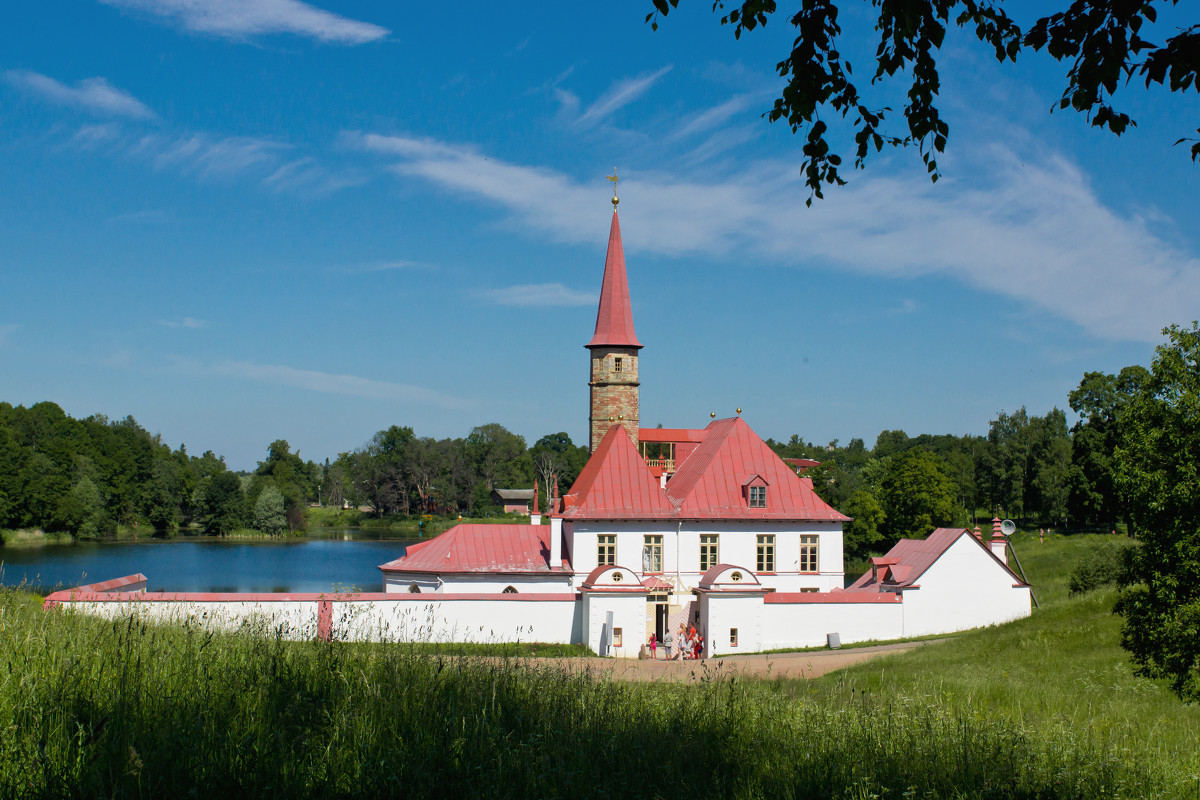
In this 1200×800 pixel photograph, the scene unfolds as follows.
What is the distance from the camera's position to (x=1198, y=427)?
12227 mm

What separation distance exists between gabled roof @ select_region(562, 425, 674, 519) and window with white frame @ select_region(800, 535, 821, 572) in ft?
16.6

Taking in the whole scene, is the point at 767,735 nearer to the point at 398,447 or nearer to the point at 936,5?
the point at 936,5

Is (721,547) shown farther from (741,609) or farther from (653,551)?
(741,609)

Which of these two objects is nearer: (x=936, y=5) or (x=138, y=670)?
(x=138, y=670)

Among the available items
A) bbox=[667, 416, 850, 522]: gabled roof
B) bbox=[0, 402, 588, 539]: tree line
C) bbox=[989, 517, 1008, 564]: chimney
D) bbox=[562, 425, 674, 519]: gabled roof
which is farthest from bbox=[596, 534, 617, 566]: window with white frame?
bbox=[0, 402, 588, 539]: tree line

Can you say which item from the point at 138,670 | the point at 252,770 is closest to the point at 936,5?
the point at 252,770

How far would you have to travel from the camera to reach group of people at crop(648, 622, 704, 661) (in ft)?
82.0

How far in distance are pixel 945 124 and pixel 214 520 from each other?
94.5 metres

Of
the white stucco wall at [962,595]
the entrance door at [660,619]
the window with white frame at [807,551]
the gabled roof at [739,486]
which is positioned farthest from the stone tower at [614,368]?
the white stucco wall at [962,595]

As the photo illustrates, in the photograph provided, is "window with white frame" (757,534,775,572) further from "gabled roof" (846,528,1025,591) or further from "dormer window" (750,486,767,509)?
"gabled roof" (846,528,1025,591)

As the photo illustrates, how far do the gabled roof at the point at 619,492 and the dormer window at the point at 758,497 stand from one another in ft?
10.0

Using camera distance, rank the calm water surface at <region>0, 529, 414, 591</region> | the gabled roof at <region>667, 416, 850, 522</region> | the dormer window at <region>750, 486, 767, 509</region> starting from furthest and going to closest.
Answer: the calm water surface at <region>0, 529, 414, 591</region> → the dormer window at <region>750, 486, 767, 509</region> → the gabled roof at <region>667, 416, 850, 522</region>

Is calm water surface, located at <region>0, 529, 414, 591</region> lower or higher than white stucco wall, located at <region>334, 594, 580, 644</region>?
lower

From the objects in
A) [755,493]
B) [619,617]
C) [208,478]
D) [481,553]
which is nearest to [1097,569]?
[755,493]
